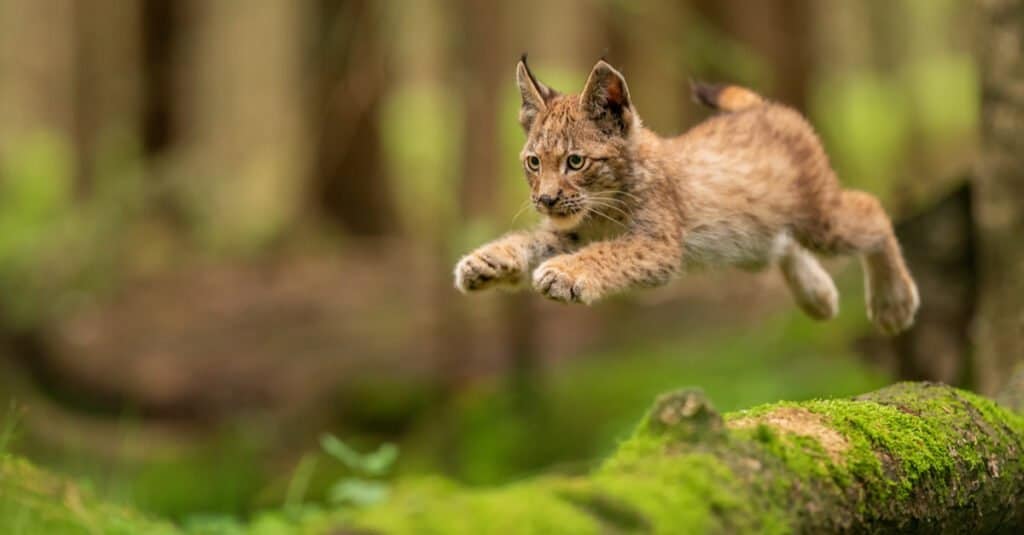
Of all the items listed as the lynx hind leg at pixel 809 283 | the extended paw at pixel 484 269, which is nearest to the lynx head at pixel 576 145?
the extended paw at pixel 484 269

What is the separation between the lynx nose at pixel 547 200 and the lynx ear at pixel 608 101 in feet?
1.24

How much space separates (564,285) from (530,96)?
35.8 inches

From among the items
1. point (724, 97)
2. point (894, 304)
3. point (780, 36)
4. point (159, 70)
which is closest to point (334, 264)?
point (159, 70)

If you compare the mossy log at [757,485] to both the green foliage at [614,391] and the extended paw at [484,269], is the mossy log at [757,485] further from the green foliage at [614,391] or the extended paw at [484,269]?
the green foliage at [614,391]

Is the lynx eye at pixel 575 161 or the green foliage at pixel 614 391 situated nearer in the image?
the lynx eye at pixel 575 161

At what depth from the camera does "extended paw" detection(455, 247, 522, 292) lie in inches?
191

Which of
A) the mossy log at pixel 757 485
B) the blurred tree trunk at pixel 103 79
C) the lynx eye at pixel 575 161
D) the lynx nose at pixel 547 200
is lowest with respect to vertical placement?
the mossy log at pixel 757 485

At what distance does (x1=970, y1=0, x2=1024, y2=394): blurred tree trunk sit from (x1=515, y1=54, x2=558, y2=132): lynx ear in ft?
9.60

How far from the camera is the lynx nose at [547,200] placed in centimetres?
489

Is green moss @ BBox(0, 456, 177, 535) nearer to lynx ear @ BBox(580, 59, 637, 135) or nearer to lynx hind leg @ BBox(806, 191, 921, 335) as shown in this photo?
lynx ear @ BBox(580, 59, 637, 135)

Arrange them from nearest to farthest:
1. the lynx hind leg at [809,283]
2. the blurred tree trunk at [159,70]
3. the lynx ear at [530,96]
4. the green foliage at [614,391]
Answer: the lynx ear at [530,96] < the lynx hind leg at [809,283] < the green foliage at [614,391] < the blurred tree trunk at [159,70]

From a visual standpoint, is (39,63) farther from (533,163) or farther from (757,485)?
(757,485)

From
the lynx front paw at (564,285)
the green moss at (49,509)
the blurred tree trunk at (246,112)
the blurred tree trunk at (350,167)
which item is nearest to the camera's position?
the green moss at (49,509)

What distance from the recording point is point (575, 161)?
4984 millimetres
